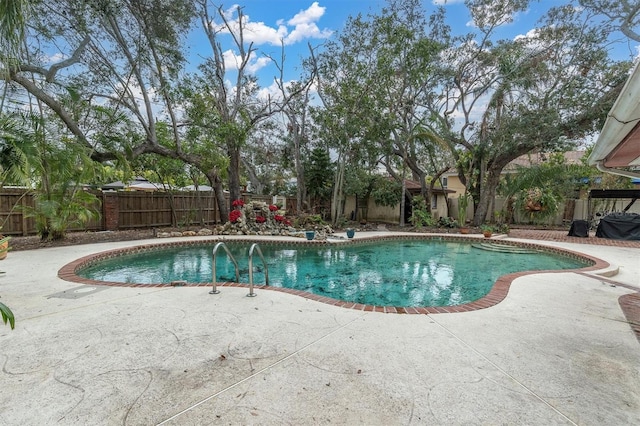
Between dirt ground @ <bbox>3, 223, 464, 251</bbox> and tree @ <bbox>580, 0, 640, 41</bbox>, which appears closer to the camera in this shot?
dirt ground @ <bbox>3, 223, 464, 251</bbox>

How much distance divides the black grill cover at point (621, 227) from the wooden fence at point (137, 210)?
610 inches

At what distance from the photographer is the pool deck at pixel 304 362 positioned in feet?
6.48

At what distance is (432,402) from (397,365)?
48cm

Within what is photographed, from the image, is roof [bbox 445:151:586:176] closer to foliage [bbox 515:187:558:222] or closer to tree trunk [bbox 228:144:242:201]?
foliage [bbox 515:187:558:222]

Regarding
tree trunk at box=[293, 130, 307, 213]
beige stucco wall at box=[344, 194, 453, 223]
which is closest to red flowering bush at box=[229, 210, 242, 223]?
tree trunk at box=[293, 130, 307, 213]

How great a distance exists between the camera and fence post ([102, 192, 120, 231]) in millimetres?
12242

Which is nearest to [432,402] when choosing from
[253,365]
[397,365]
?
[397,365]

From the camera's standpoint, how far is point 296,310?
12.5ft

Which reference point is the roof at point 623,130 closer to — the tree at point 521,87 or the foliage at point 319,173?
the tree at point 521,87

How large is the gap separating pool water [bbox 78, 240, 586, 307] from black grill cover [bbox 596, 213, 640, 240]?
4.51 metres

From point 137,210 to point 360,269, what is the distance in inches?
412

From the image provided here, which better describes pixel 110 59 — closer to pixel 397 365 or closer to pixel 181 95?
pixel 181 95

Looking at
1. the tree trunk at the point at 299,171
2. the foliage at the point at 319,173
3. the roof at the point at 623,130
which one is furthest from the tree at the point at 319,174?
the roof at the point at 623,130

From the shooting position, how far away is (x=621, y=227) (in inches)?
454
